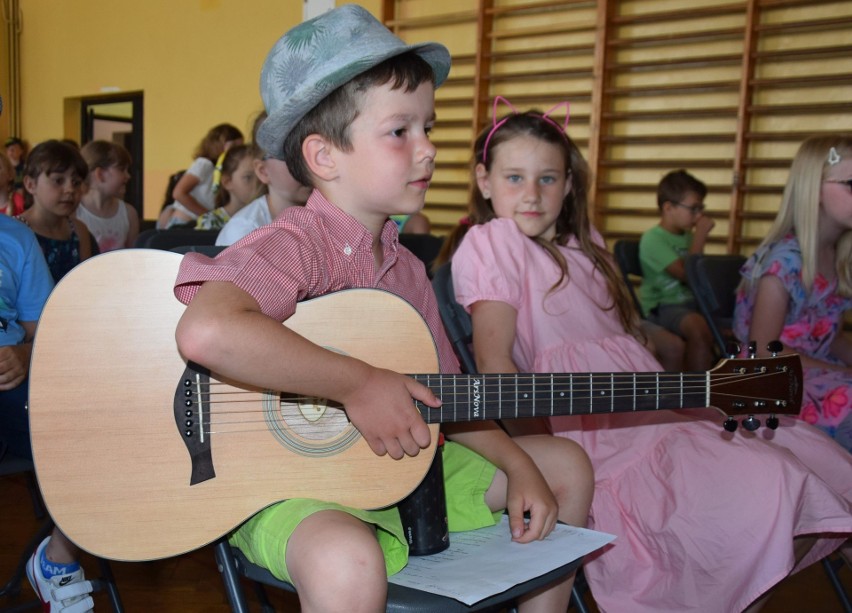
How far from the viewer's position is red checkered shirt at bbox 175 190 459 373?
1.15m

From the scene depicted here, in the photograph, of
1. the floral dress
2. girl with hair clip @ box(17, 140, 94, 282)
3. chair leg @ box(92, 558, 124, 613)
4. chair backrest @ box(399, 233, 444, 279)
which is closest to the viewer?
chair leg @ box(92, 558, 124, 613)

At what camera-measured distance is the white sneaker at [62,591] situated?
1.79 meters

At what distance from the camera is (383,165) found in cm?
139

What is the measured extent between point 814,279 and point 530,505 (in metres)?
1.44

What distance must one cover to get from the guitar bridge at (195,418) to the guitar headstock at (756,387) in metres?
0.94

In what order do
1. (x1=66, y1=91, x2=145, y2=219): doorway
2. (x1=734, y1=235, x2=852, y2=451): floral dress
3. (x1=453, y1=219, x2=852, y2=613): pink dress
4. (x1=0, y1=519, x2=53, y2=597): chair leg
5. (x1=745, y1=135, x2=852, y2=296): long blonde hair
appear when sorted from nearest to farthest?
(x1=453, y1=219, x2=852, y2=613): pink dress → (x1=0, y1=519, x2=53, y2=597): chair leg → (x1=734, y1=235, x2=852, y2=451): floral dress → (x1=745, y1=135, x2=852, y2=296): long blonde hair → (x1=66, y1=91, x2=145, y2=219): doorway

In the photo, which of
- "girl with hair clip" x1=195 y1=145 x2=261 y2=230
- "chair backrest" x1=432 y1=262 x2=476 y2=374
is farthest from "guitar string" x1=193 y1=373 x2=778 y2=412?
"girl with hair clip" x1=195 y1=145 x2=261 y2=230

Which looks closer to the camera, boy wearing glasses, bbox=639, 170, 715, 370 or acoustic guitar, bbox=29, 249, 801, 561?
acoustic guitar, bbox=29, 249, 801, 561

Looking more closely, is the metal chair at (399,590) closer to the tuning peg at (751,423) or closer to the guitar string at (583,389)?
the guitar string at (583,389)

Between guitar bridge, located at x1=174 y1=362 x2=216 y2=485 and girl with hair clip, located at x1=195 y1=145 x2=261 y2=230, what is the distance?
2730 millimetres

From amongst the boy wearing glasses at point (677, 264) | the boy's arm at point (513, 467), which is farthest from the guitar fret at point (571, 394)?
the boy wearing glasses at point (677, 264)

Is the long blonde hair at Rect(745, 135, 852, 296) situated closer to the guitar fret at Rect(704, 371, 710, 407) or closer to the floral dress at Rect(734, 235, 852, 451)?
the floral dress at Rect(734, 235, 852, 451)

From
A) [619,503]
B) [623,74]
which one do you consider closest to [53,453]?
[619,503]

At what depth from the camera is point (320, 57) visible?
1331 mm
